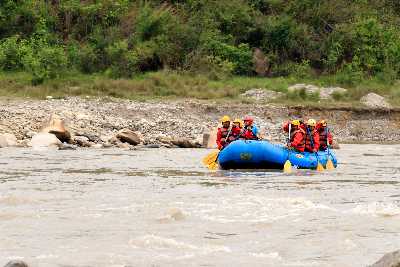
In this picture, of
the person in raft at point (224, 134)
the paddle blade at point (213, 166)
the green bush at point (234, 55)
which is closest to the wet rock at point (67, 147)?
the person in raft at point (224, 134)

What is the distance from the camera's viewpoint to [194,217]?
1089 centimetres

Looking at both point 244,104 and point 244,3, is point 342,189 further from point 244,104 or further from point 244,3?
point 244,3

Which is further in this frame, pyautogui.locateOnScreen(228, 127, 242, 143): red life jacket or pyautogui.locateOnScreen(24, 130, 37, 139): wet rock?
pyautogui.locateOnScreen(24, 130, 37, 139): wet rock

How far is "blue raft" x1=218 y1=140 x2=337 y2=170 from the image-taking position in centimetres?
1872

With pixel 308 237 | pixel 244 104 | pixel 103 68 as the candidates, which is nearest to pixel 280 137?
pixel 244 104

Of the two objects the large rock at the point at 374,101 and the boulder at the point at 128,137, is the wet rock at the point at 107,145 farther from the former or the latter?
the large rock at the point at 374,101

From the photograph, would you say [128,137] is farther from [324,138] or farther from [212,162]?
[324,138]

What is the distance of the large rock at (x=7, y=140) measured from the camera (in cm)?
2538

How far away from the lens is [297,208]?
465 inches

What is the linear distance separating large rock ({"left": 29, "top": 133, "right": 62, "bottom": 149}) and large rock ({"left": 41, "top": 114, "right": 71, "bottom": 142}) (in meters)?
0.26

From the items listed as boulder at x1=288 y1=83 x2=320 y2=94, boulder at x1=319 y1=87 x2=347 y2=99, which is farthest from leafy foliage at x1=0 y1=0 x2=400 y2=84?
boulder at x1=288 y1=83 x2=320 y2=94

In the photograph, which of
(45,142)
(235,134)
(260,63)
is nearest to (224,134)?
(235,134)

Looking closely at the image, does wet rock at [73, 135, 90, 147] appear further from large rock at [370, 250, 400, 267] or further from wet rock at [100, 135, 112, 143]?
large rock at [370, 250, 400, 267]

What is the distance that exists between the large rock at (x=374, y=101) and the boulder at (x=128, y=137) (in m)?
11.6
